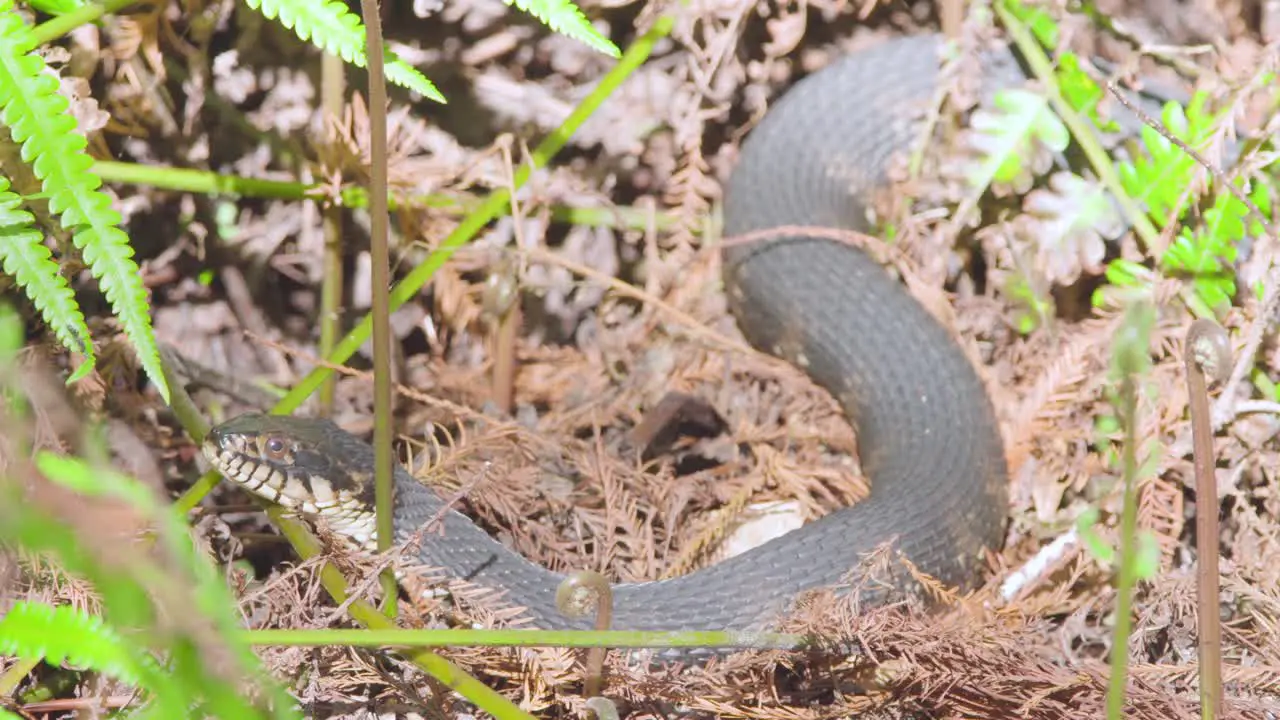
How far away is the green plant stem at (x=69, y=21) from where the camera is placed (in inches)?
126

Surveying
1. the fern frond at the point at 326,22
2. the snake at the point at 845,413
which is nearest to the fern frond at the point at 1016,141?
the snake at the point at 845,413

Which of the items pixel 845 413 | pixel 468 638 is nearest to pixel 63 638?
pixel 468 638

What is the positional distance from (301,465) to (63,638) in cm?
169

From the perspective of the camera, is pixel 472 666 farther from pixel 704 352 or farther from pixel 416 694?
pixel 704 352

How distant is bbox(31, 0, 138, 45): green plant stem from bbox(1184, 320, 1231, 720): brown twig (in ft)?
9.26

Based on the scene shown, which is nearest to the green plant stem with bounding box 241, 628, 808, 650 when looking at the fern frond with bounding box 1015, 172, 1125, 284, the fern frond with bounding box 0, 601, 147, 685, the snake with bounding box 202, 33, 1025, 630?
the fern frond with bounding box 0, 601, 147, 685

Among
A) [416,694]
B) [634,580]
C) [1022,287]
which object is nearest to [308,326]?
[634,580]

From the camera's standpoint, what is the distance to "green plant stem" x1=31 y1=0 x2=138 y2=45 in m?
3.19

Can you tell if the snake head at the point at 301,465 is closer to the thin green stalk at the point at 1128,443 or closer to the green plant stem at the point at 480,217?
the green plant stem at the point at 480,217

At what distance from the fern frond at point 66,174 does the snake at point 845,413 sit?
34.2 inches

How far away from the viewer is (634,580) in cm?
379

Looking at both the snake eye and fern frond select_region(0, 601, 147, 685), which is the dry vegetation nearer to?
the snake eye

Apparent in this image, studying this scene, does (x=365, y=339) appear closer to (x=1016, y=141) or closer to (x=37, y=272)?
(x=37, y=272)

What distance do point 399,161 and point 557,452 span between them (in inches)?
47.6
